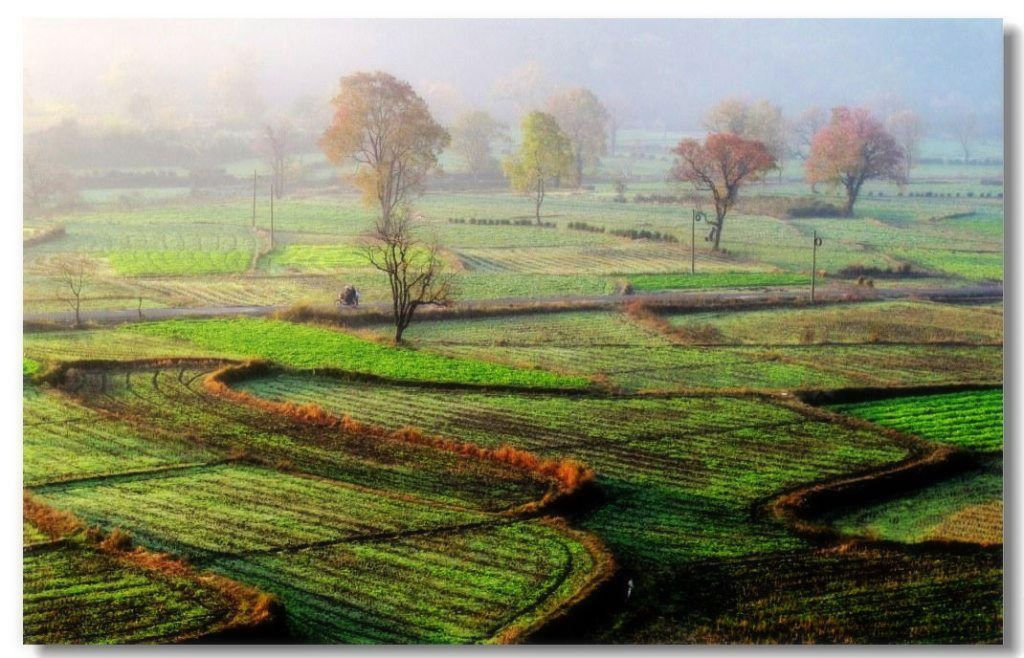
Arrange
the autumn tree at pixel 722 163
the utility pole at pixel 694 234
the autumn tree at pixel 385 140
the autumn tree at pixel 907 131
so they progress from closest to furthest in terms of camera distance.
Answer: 1. the autumn tree at pixel 385 140
2. the autumn tree at pixel 907 131
3. the autumn tree at pixel 722 163
4. the utility pole at pixel 694 234

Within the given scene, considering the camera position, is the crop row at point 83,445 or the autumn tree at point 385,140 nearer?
the crop row at point 83,445

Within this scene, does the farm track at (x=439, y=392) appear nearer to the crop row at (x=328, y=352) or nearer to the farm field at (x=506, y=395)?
the farm field at (x=506, y=395)

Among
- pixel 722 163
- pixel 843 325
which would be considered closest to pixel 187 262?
pixel 722 163

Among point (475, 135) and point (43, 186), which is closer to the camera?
point (43, 186)

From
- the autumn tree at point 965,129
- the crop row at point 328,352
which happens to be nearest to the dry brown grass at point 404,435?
the crop row at point 328,352

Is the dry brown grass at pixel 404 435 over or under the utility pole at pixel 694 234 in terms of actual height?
under

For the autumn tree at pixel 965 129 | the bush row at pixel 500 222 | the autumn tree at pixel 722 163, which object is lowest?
the bush row at pixel 500 222

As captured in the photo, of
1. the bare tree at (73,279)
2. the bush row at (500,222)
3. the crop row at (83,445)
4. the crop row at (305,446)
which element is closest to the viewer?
the crop row at (83,445)

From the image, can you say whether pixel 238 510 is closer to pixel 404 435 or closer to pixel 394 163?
pixel 404 435
